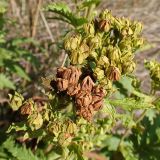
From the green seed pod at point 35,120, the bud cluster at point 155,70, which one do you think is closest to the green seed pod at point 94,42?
the green seed pod at point 35,120

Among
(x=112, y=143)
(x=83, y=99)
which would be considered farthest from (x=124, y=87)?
(x=83, y=99)

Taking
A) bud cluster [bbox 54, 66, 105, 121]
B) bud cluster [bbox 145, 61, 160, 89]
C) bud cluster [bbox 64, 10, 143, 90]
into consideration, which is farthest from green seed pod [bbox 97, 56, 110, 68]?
bud cluster [bbox 145, 61, 160, 89]

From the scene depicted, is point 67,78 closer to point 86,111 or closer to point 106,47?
point 86,111

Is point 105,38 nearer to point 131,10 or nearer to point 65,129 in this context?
point 65,129

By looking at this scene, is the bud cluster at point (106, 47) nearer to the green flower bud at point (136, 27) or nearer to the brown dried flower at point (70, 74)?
the green flower bud at point (136, 27)

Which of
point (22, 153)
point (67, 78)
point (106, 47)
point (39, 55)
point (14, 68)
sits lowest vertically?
point (22, 153)
